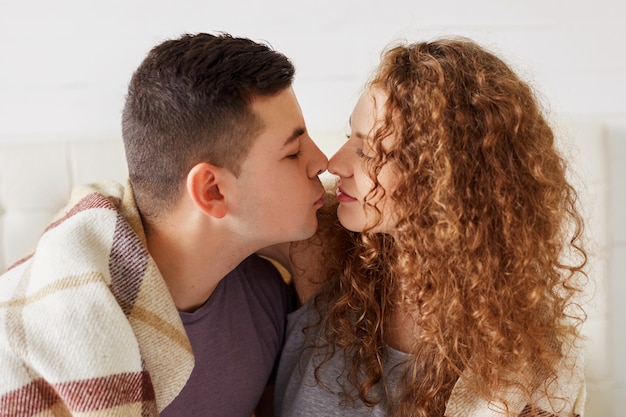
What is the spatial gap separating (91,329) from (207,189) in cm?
27

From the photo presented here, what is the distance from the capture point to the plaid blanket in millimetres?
976

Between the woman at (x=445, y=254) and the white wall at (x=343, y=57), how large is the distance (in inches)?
13.7

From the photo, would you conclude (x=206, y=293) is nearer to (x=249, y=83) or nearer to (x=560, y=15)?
(x=249, y=83)

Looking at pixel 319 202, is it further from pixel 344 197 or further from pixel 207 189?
pixel 207 189

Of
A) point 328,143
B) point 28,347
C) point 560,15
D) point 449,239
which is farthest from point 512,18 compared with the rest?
point 28,347

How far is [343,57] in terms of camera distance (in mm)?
1571

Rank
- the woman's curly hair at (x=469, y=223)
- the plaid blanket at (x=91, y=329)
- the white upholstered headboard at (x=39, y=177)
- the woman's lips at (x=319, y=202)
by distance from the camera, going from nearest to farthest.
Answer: the plaid blanket at (x=91, y=329) < the woman's curly hair at (x=469, y=223) < the woman's lips at (x=319, y=202) < the white upholstered headboard at (x=39, y=177)

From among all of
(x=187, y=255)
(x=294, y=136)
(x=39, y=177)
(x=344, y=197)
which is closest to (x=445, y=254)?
(x=344, y=197)

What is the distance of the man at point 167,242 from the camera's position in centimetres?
98

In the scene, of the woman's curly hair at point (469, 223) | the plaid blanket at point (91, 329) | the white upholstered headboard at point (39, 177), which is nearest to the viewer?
the plaid blanket at point (91, 329)

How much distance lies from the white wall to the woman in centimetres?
35

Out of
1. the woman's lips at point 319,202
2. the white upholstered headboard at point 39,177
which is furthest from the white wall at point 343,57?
the woman's lips at point 319,202

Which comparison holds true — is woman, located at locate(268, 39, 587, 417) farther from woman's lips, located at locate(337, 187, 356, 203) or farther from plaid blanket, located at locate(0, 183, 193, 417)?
plaid blanket, located at locate(0, 183, 193, 417)

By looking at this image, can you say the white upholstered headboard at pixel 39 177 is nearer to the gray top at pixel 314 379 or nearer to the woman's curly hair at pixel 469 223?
the gray top at pixel 314 379
